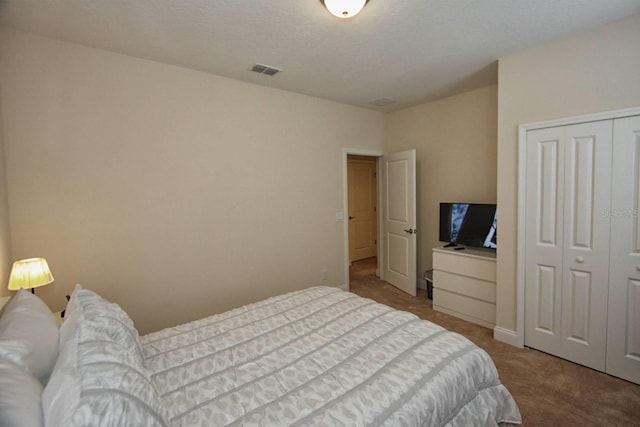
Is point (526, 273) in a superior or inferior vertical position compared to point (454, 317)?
superior

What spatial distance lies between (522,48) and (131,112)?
3.45 metres

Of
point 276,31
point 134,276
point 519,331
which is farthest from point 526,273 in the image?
point 134,276

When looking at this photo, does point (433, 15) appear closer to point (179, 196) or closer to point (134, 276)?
point (179, 196)

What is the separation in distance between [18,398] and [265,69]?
2.82 metres

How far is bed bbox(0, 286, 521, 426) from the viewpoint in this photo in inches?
37.0

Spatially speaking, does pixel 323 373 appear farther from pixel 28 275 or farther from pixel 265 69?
pixel 265 69

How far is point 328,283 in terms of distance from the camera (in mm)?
3916

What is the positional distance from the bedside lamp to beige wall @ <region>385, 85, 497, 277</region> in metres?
4.08

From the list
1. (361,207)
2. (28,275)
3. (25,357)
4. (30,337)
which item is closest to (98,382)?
(25,357)

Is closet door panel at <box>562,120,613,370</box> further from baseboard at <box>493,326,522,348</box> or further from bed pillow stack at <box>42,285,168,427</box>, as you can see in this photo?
bed pillow stack at <box>42,285,168,427</box>

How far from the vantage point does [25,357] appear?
3.38 feet

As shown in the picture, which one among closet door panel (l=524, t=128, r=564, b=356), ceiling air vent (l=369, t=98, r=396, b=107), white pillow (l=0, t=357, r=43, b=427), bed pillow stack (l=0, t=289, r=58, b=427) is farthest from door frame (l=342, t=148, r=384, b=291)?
white pillow (l=0, t=357, r=43, b=427)

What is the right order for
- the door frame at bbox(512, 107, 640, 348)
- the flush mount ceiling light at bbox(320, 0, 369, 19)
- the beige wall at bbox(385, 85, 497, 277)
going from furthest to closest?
the beige wall at bbox(385, 85, 497, 277) → the door frame at bbox(512, 107, 640, 348) → the flush mount ceiling light at bbox(320, 0, 369, 19)

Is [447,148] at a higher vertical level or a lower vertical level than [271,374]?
higher
